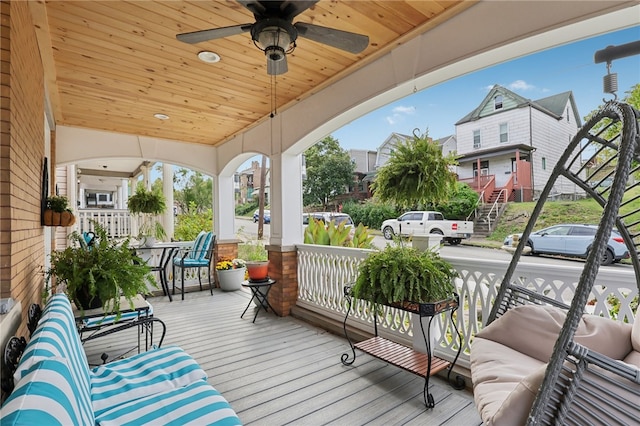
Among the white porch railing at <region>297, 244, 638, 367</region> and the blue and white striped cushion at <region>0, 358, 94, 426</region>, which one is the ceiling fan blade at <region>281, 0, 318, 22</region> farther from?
the white porch railing at <region>297, 244, 638, 367</region>

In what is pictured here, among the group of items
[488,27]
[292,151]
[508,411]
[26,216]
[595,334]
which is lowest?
[508,411]

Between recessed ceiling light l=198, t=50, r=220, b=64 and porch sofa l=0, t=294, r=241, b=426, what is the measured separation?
7.24 ft

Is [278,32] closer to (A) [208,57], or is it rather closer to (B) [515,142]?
(A) [208,57]

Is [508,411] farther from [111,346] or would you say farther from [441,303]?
[111,346]

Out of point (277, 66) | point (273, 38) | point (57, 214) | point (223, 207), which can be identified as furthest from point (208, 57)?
point (223, 207)

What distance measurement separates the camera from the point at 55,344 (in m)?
1.27

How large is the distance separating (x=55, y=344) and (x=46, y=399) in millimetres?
491

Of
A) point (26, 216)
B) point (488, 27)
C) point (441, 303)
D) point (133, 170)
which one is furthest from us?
point (133, 170)

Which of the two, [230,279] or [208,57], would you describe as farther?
[230,279]

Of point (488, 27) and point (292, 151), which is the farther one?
point (292, 151)

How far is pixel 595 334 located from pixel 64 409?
213 centimetres

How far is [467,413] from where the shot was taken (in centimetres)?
213

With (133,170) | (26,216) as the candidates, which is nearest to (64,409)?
(26,216)

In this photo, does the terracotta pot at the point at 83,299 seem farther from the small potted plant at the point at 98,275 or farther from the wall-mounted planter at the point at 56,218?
the wall-mounted planter at the point at 56,218
